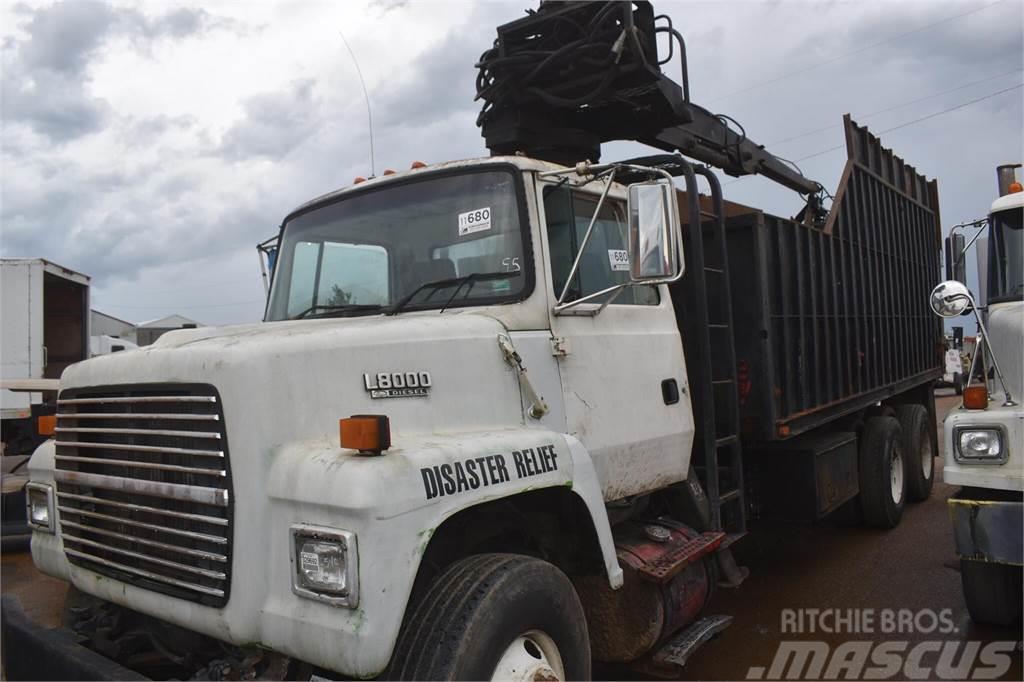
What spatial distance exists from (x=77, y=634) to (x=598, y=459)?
7.02 feet

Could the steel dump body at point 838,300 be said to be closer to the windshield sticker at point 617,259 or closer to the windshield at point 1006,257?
the windshield sticker at point 617,259

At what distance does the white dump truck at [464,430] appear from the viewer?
2.30 m

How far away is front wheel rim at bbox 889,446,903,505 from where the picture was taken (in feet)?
23.2

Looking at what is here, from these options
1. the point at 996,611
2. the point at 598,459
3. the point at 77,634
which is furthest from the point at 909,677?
the point at 77,634

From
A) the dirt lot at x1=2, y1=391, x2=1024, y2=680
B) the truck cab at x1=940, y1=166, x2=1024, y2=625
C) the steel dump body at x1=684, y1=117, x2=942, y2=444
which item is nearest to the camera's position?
the truck cab at x1=940, y1=166, x2=1024, y2=625

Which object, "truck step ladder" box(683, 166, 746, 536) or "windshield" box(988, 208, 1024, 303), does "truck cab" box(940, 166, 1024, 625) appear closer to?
"windshield" box(988, 208, 1024, 303)

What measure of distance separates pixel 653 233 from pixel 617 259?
31.7 inches

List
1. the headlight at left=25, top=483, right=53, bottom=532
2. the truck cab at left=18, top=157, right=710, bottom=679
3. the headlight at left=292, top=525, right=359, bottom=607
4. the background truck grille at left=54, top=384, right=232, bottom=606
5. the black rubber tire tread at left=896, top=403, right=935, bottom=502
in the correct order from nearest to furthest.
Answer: the headlight at left=292, top=525, right=359, bottom=607 → the truck cab at left=18, top=157, right=710, bottom=679 → the background truck grille at left=54, top=384, right=232, bottom=606 → the headlight at left=25, top=483, right=53, bottom=532 → the black rubber tire tread at left=896, top=403, right=935, bottom=502

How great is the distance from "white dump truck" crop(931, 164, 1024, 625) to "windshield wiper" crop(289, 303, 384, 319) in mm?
2837

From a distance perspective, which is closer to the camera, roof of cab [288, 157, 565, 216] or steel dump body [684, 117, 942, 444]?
roof of cab [288, 157, 565, 216]

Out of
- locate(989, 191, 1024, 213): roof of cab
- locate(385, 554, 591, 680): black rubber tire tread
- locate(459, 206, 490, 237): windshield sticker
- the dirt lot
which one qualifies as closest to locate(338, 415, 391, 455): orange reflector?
locate(385, 554, 591, 680): black rubber tire tread

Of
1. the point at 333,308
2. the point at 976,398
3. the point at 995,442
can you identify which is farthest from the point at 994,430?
the point at 333,308

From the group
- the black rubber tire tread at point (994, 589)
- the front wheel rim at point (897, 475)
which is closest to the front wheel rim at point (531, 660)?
the black rubber tire tread at point (994, 589)

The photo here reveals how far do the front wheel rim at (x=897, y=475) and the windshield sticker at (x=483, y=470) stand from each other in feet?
17.5
